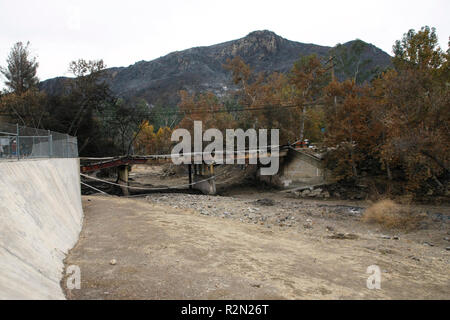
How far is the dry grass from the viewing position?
16500mm

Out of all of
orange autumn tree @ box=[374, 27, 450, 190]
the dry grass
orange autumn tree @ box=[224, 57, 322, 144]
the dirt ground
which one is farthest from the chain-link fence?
orange autumn tree @ box=[224, 57, 322, 144]

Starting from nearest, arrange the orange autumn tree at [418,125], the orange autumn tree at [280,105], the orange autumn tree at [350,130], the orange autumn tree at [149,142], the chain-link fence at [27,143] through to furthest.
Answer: the chain-link fence at [27,143]
the orange autumn tree at [418,125]
the orange autumn tree at [350,130]
the orange autumn tree at [280,105]
the orange autumn tree at [149,142]

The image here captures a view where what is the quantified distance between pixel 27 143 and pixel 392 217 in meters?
17.6

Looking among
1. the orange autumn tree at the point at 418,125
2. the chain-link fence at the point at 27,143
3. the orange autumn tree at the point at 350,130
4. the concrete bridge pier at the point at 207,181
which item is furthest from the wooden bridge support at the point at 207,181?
the chain-link fence at the point at 27,143

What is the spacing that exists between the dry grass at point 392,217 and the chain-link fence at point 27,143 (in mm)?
16483

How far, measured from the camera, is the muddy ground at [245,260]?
645cm

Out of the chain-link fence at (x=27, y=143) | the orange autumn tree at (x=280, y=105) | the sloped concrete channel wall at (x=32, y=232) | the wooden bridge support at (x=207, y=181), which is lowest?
the wooden bridge support at (x=207, y=181)

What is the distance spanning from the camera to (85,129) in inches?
1496

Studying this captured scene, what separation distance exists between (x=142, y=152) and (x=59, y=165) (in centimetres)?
5851

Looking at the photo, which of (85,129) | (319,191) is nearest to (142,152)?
(85,129)

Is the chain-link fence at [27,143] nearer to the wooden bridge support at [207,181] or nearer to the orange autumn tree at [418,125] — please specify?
the wooden bridge support at [207,181]

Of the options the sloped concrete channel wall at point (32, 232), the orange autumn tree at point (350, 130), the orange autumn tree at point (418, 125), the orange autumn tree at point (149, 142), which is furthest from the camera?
the orange autumn tree at point (149, 142)

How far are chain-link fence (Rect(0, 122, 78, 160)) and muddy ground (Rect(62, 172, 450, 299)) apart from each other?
3.31 m

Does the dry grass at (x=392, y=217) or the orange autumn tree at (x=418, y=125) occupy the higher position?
the orange autumn tree at (x=418, y=125)
